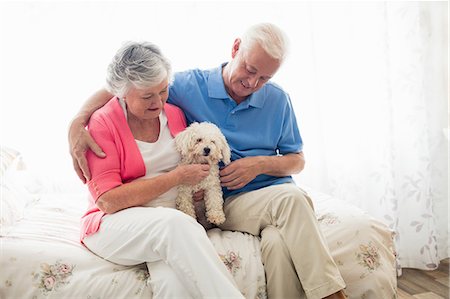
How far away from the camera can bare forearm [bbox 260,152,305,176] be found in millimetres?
1891

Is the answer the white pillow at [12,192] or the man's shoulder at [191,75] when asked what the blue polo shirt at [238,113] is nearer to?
the man's shoulder at [191,75]

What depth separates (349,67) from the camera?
9.25 ft

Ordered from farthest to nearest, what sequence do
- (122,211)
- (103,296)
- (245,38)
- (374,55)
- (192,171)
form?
(374,55) → (245,38) → (192,171) → (122,211) → (103,296)

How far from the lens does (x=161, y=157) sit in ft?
5.82

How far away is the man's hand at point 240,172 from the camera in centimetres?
185

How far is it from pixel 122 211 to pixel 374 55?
1.84 m

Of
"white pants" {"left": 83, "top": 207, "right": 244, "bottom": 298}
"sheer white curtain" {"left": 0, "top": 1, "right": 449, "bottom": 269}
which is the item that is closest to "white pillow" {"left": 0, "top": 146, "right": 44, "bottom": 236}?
"sheer white curtain" {"left": 0, "top": 1, "right": 449, "bottom": 269}

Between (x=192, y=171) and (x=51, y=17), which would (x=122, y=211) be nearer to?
(x=192, y=171)

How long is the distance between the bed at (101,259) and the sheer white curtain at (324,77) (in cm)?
63

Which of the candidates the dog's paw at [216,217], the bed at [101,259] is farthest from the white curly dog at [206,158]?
the bed at [101,259]

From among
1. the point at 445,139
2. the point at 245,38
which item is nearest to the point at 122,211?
the point at 245,38

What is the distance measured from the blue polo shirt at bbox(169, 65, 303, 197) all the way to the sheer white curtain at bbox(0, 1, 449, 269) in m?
0.73

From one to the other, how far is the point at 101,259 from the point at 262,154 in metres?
0.77

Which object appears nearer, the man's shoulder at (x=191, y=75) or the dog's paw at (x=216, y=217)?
the dog's paw at (x=216, y=217)
